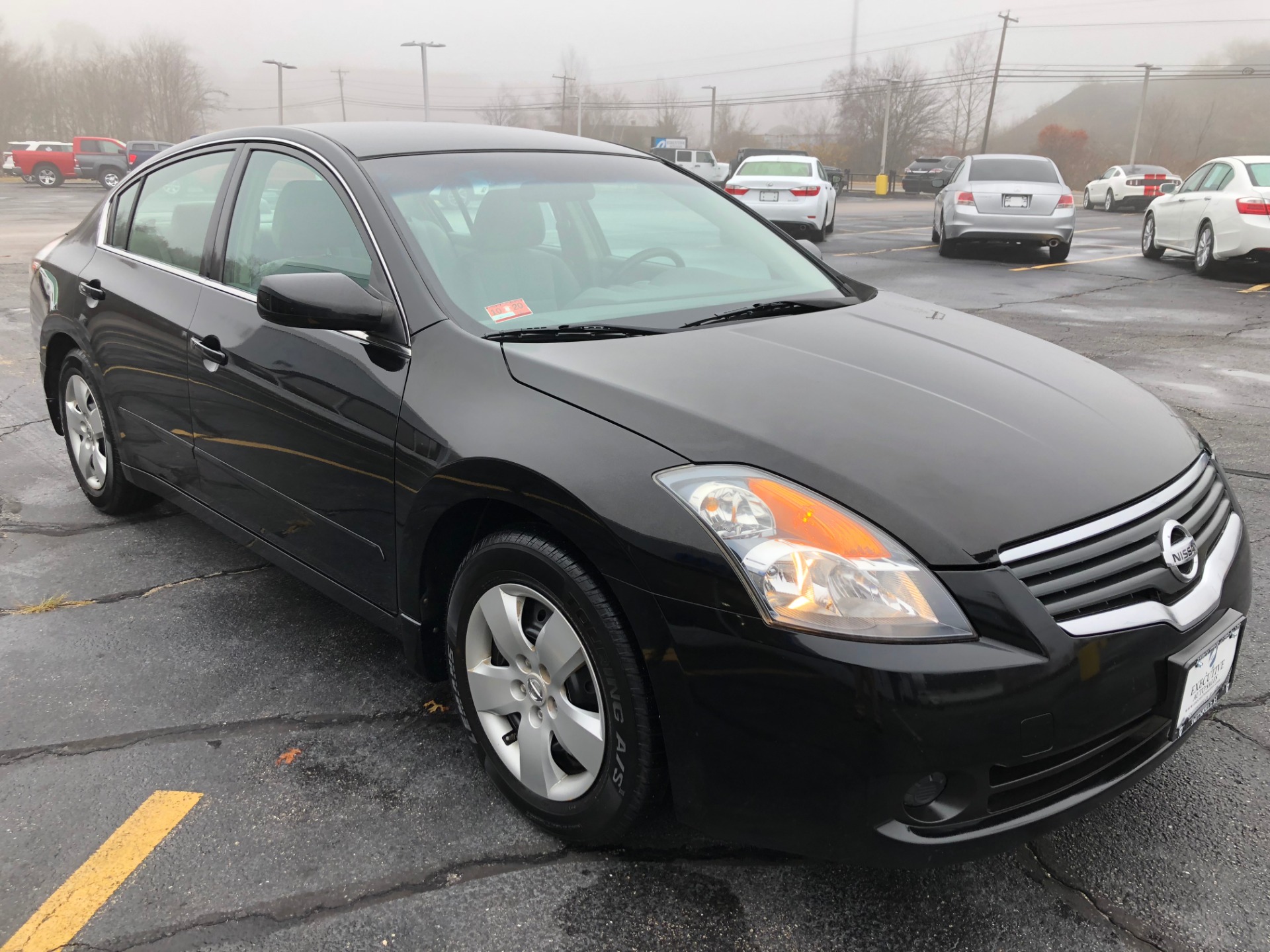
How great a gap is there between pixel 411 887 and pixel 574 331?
1.34m

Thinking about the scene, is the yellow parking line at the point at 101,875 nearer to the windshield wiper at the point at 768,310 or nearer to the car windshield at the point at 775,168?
the windshield wiper at the point at 768,310

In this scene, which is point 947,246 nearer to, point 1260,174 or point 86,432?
point 1260,174

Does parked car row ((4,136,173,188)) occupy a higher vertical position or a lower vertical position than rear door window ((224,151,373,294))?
higher

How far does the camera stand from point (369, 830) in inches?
88.8

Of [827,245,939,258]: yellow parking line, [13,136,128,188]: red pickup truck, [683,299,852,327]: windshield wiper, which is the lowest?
[827,245,939,258]: yellow parking line

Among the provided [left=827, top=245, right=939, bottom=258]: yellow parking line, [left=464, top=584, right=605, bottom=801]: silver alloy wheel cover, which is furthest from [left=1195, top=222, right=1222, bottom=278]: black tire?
[left=464, top=584, right=605, bottom=801]: silver alloy wheel cover

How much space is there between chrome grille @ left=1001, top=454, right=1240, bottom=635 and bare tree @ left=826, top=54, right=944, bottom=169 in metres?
71.4

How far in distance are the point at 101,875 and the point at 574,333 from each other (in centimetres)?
163

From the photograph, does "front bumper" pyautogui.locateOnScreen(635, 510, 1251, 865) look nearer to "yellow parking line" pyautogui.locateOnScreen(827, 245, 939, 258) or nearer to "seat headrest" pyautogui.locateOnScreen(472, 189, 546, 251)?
"seat headrest" pyautogui.locateOnScreen(472, 189, 546, 251)

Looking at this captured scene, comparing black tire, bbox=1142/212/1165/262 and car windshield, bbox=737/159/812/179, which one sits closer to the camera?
black tire, bbox=1142/212/1165/262

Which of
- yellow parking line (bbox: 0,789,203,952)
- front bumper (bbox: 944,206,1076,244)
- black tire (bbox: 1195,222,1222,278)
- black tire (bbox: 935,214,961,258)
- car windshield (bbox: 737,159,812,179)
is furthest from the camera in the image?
car windshield (bbox: 737,159,812,179)

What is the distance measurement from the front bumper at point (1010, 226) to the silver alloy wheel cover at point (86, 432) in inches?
489

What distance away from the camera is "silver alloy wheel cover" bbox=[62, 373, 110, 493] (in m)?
4.04

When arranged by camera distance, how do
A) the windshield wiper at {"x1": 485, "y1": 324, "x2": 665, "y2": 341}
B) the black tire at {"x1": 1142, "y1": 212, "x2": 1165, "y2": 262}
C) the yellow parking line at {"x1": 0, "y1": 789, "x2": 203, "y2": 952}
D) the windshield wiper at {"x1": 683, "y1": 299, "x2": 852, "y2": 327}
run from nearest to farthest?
the yellow parking line at {"x1": 0, "y1": 789, "x2": 203, "y2": 952} < the windshield wiper at {"x1": 485, "y1": 324, "x2": 665, "y2": 341} < the windshield wiper at {"x1": 683, "y1": 299, "x2": 852, "y2": 327} < the black tire at {"x1": 1142, "y1": 212, "x2": 1165, "y2": 262}
